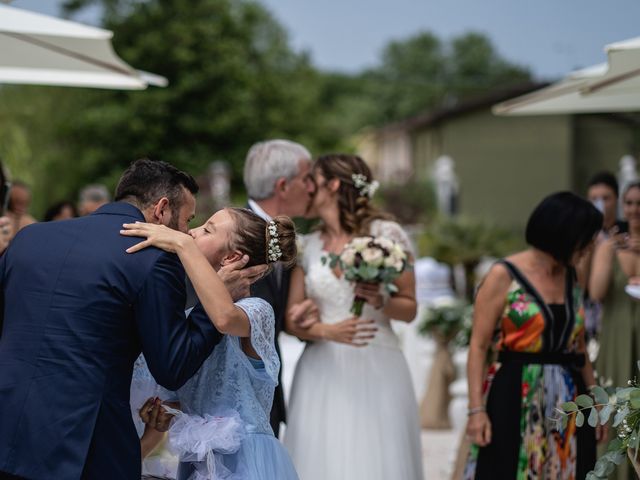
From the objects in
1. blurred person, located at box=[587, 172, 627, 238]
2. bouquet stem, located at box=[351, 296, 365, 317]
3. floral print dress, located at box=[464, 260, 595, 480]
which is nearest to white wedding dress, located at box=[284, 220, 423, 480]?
bouquet stem, located at box=[351, 296, 365, 317]

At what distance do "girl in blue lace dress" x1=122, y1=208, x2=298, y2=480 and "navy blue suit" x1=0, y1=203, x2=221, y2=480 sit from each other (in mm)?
240

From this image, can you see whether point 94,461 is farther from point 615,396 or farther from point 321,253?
point 321,253

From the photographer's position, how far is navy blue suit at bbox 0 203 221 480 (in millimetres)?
2695

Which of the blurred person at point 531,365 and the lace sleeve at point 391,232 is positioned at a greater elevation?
the lace sleeve at point 391,232

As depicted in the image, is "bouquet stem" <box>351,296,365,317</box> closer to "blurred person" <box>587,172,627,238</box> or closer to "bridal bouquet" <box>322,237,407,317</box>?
"bridal bouquet" <box>322,237,407,317</box>

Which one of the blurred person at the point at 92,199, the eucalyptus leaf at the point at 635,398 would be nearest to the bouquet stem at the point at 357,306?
the eucalyptus leaf at the point at 635,398

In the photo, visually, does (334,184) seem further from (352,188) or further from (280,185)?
(280,185)

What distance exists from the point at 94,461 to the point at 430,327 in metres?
6.03

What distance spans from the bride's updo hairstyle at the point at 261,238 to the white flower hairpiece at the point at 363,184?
1.51m

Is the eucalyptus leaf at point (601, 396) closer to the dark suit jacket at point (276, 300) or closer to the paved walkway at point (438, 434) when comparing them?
the dark suit jacket at point (276, 300)

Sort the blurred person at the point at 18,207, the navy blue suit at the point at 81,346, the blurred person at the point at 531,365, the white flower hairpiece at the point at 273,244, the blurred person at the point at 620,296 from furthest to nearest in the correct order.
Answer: the blurred person at the point at 18,207, the blurred person at the point at 620,296, the blurred person at the point at 531,365, the white flower hairpiece at the point at 273,244, the navy blue suit at the point at 81,346

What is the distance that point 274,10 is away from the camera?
191ft

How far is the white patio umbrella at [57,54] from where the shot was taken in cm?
510

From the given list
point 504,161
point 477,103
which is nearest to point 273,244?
point 477,103
